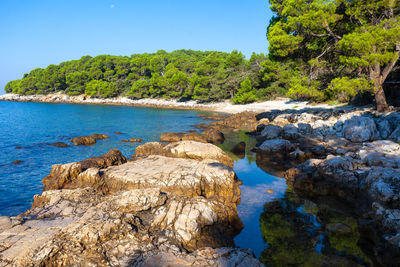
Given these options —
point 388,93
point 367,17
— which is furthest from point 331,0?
point 388,93

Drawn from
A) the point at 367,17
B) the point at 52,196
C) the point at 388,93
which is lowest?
the point at 52,196

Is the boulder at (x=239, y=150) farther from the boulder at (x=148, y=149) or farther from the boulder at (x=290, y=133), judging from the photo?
the boulder at (x=148, y=149)

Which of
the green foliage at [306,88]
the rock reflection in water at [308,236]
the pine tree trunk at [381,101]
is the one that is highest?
the green foliage at [306,88]

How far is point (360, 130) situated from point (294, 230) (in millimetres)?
12530

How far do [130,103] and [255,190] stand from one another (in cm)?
6913

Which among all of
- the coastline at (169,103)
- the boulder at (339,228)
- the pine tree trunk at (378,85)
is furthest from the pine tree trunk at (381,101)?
the boulder at (339,228)

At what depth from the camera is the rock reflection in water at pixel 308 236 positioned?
20.1 feet

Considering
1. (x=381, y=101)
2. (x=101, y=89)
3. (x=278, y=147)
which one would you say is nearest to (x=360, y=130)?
(x=381, y=101)

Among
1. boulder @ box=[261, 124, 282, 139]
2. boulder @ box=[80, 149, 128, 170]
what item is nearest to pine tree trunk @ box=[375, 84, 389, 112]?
boulder @ box=[261, 124, 282, 139]

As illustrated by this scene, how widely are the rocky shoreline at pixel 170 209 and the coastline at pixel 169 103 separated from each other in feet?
77.0

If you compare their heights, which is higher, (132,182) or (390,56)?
(390,56)

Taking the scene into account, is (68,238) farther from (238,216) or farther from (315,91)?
(315,91)

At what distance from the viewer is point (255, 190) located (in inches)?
423

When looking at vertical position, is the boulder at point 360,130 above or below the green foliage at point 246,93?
below
